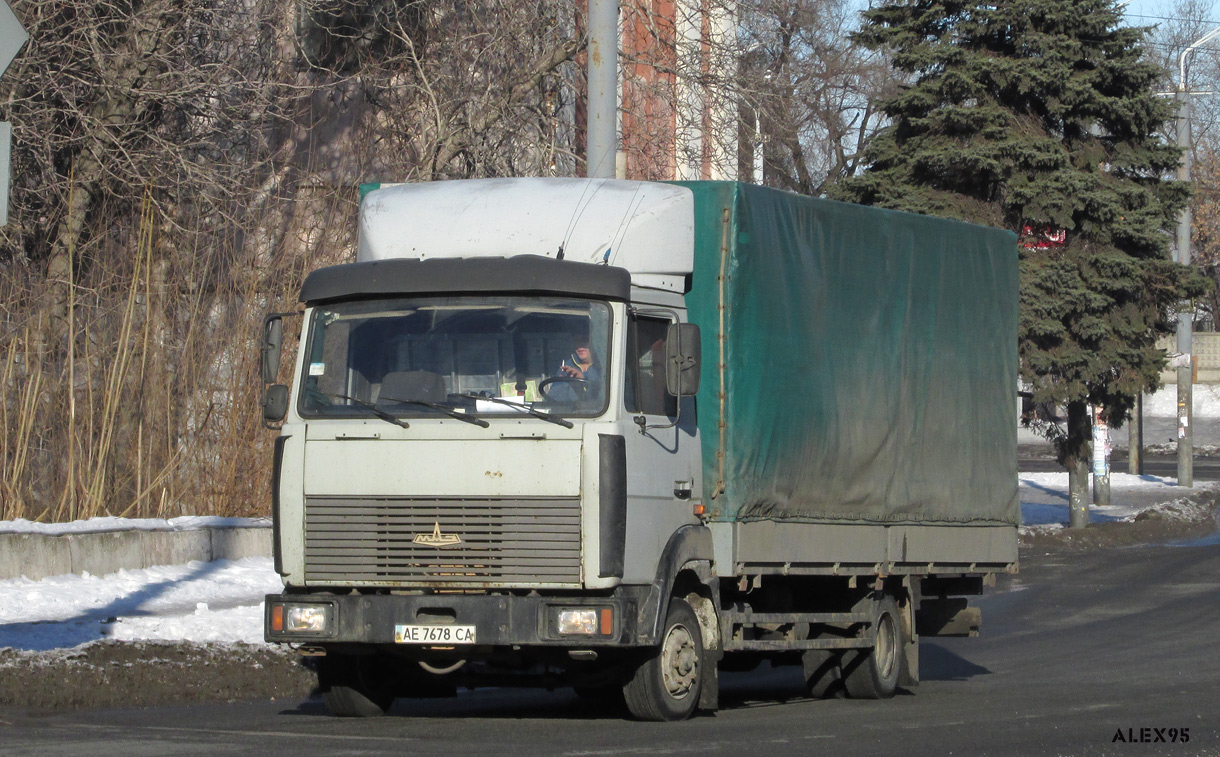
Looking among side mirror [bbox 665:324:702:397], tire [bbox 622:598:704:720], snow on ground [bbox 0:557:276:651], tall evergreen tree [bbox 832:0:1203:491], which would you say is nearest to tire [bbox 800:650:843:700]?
tire [bbox 622:598:704:720]

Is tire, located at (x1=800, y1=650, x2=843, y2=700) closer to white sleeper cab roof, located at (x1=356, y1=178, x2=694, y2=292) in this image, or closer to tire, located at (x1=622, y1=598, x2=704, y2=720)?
tire, located at (x1=622, y1=598, x2=704, y2=720)

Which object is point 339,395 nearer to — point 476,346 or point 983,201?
point 476,346

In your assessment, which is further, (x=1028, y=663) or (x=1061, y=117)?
(x=1061, y=117)

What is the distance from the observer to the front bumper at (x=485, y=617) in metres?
8.57

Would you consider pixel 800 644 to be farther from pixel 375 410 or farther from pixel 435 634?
pixel 375 410

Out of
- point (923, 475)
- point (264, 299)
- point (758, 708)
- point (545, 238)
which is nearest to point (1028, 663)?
point (923, 475)

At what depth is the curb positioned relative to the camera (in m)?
13.2

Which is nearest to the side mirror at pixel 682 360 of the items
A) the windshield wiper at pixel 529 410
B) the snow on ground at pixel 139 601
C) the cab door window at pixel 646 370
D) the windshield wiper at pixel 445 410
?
the cab door window at pixel 646 370

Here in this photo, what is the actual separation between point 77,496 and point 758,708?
24.0 feet

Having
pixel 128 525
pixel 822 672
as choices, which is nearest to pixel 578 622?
pixel 822 672

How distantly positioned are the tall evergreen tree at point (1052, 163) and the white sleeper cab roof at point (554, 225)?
626 inches

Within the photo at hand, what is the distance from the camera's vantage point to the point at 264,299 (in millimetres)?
17281

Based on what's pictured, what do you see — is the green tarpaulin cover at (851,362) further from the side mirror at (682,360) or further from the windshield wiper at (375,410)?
the windshield wiper at (375,410)

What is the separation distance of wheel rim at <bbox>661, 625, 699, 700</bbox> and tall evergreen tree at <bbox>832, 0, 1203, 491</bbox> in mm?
16428
